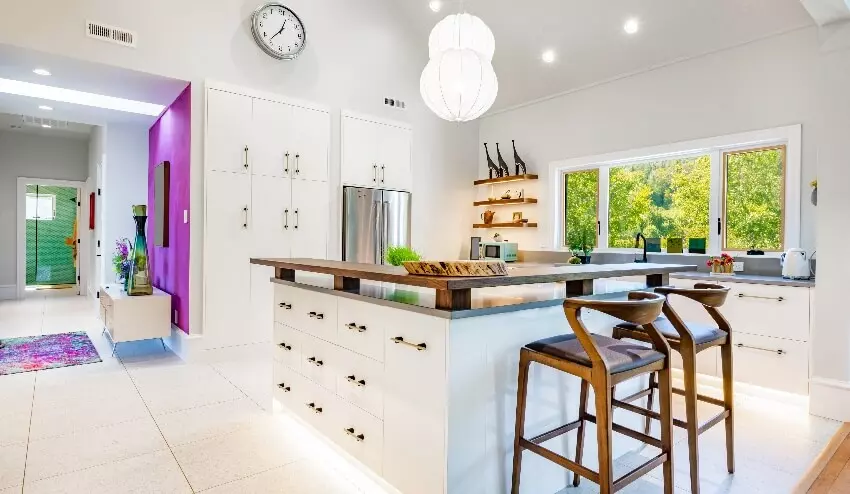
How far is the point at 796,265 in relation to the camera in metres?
3.45

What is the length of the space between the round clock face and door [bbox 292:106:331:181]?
550 millimetres

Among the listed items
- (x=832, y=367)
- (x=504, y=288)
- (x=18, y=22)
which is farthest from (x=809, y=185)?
(x=18, y=22)

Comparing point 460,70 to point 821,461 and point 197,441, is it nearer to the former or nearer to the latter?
point 197,441

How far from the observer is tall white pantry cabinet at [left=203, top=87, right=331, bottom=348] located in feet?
14.0

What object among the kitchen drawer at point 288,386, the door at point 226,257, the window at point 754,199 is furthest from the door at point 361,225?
the window at point 754,199

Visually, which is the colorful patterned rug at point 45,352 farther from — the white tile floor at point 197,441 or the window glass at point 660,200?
the window glass at point 660,200

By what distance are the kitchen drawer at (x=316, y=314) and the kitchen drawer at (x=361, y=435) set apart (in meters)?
0.37

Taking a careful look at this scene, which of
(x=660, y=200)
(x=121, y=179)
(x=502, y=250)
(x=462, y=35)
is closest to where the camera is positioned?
(x=462, y=35)

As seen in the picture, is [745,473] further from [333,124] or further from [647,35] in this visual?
[333,124]

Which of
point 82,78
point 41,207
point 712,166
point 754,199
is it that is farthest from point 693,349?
point 41,207

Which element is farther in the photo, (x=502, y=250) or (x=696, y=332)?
(x=502, y=250)

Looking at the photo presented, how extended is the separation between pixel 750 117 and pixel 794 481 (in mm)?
2951

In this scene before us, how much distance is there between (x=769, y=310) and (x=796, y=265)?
1.38 ft

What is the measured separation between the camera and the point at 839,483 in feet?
7.18
